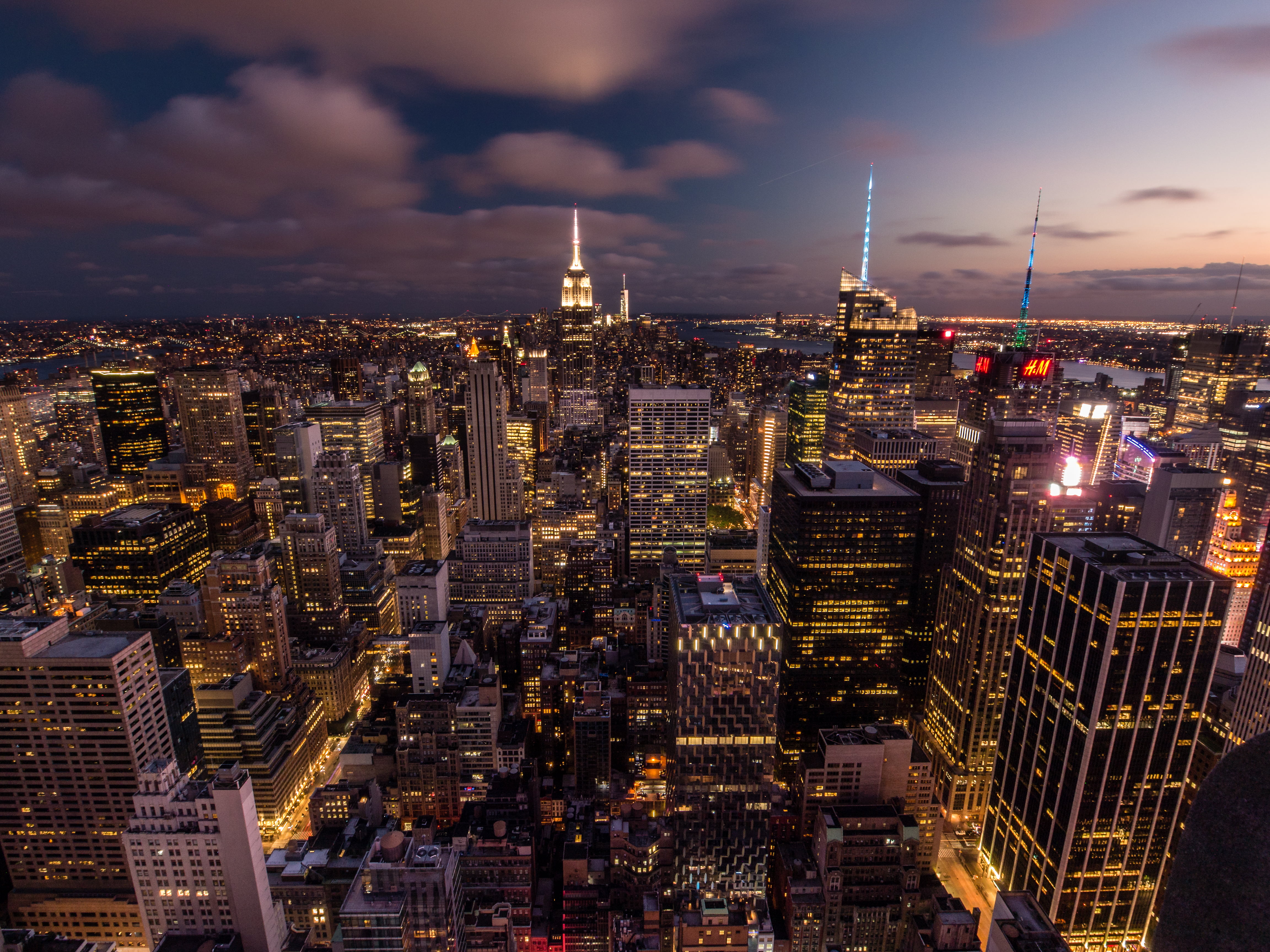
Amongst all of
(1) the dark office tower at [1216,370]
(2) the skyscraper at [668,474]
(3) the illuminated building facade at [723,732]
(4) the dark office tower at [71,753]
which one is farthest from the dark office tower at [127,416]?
(1) the dark office tower at [1216,370]

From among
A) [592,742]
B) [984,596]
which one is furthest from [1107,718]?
[592,742]

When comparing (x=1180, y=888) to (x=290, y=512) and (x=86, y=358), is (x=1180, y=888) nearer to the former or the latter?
(x=290, y=512)

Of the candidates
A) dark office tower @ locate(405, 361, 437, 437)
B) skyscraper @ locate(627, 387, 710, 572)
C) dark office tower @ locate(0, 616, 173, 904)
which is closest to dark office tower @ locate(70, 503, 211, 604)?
dark office tower @ locate(0, 616, 173, 904)

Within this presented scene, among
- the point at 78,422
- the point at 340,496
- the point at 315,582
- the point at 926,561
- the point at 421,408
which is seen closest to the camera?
the point at 926,561

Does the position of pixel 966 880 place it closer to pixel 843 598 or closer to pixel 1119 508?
pixel 843 598

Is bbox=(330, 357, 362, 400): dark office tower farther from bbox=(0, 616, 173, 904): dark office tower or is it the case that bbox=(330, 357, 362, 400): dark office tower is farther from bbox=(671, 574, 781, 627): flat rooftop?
bbox=(671, 574, 781, 627): flat rooftop
